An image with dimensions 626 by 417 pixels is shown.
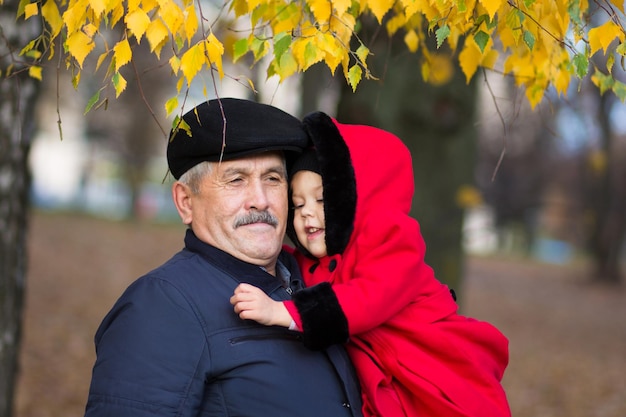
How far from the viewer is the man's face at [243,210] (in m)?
2.66

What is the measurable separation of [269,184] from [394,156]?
18.9 inches

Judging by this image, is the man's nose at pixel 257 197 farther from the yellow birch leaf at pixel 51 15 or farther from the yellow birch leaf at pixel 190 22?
the yellow birch leaf at pixel 51 15

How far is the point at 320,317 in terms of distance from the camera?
2.51 m

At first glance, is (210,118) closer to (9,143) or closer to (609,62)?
(609,62)

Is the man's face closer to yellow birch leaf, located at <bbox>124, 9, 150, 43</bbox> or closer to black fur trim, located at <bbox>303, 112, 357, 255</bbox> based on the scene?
black fur trim, located at <bbox>303, 112, 357, 255</bbox>

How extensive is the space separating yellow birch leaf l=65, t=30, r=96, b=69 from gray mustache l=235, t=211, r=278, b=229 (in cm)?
74

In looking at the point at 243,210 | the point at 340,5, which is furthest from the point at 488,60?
the point at 243,210

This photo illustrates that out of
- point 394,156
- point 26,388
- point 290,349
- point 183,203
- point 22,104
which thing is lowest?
point 26,388

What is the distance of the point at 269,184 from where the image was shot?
2748 millimetres

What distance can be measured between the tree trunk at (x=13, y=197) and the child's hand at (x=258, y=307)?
7.10ft

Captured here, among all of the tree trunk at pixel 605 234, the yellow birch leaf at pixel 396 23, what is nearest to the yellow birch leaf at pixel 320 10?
the yellow birch leaf at pixel 396 23

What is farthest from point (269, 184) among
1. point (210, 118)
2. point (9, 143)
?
point (9, 143)

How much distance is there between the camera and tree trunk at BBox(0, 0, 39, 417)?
403 cm

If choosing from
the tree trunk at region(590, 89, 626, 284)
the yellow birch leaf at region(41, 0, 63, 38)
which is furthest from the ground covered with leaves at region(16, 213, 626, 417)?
the yellow birch leaf at region(41, 0, 63, 38)
